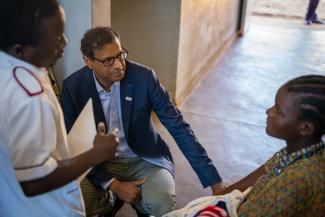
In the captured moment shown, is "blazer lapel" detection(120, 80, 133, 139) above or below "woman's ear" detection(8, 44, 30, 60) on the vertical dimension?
below

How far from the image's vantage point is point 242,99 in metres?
4.43

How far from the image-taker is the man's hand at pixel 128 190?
2047 mm

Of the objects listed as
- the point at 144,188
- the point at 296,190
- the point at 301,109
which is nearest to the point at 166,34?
the point at 144,188

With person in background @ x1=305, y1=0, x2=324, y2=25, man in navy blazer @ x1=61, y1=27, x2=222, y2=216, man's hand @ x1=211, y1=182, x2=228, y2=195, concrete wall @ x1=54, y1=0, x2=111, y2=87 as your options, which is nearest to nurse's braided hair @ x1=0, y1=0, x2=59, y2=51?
man in navy blazer @ x1=61, y1=27, x2=222, y2=216

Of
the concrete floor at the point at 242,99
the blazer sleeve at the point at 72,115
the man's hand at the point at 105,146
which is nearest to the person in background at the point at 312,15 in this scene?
the concrete floor at the point at 242,99

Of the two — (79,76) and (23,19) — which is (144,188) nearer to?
(79,76)

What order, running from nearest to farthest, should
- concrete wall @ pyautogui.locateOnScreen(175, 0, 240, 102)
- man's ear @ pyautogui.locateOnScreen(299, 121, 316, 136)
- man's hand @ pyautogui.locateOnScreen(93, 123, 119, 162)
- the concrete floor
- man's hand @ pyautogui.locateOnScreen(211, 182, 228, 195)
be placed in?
man's hand @ pyautogui.locateOnScreen(93, 123, 119, 162) < man's ear @ pyautogui.locateOnScreen(299, 121, 316, 136) < man's hand @ pyautogui.locateOnScreen(211, 182, 228, 195) < the concrete floor < concrete wall @ pyautogui.locateOnScreen(175, 0, 240, 102)

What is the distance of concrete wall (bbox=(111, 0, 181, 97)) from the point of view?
374 centimetres

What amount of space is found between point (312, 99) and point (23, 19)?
0.88 meters

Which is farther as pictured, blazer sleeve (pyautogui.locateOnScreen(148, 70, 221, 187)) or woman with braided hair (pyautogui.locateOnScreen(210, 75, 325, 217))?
blazer sleeve (pyautogui.locateOnScreen(148, 70, 221, 187))

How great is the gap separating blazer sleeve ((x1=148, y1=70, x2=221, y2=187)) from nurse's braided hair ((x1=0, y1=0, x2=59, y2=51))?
1.02m

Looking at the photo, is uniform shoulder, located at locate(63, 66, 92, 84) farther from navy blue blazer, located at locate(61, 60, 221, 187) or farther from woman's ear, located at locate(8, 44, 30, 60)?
woman's ear, located at locate(8, 44, 30, 60)

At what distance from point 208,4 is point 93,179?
122 inches

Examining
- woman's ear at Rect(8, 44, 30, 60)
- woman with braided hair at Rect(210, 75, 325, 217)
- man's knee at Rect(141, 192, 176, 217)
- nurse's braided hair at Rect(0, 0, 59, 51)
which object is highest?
nurse's braided hair at Rect(0, 0, 59, 51)
